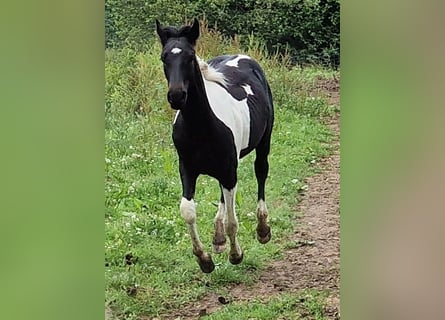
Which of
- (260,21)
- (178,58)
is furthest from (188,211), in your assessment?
(260,21)

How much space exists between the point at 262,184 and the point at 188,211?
0.24m

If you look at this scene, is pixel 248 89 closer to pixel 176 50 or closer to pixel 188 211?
pixel 176 50

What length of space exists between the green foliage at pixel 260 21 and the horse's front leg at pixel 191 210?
40 centimetres

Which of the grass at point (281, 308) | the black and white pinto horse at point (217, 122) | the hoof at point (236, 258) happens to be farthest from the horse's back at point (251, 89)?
the grass at point (281, 308)

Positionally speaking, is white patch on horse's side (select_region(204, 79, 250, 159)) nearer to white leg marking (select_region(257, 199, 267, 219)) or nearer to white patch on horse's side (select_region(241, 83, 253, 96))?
white patch on horse's side (select_region(241, 83, 253, 96))

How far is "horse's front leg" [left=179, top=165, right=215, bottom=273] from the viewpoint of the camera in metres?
1.85

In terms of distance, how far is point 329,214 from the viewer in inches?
74.6

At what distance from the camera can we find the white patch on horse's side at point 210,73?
1.83 m

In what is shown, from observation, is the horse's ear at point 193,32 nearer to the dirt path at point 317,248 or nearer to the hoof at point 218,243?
the dirt path at point 317,248

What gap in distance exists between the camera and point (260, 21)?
1.88 metres

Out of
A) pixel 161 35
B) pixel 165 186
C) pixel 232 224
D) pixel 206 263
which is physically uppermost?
pixel 161 35

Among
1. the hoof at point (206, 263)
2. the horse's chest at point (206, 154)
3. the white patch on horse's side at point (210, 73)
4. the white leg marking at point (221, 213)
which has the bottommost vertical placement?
the hoof at point (206, 263)

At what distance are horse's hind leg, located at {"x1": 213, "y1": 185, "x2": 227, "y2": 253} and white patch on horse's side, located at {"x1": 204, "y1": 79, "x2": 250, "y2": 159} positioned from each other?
17 cm
